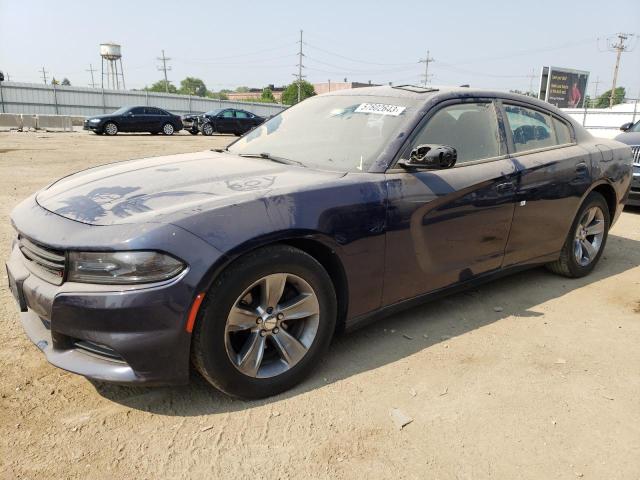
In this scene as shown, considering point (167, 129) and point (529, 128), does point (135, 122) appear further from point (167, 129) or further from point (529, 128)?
point (529, 128)

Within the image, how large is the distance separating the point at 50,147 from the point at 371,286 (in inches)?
605

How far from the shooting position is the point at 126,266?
7.24 ft

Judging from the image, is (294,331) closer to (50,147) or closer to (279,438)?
(279,438)

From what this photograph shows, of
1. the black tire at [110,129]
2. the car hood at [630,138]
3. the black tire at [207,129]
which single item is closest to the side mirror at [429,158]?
the car hood at [630,138]

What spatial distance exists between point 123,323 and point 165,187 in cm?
82

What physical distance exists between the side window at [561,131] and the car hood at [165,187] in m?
2.40

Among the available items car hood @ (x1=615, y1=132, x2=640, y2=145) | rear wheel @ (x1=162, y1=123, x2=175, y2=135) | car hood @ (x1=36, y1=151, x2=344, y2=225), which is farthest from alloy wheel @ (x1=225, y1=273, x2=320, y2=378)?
rear wheel @ (x1=162, y1=123, x2=175, y2=135)

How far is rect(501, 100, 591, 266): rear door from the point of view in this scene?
3.79m

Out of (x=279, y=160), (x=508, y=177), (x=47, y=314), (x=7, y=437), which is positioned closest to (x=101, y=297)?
(x=47, y=314)

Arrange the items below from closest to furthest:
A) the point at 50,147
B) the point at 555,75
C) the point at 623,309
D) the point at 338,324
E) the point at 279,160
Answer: the point at 338,324
the point at 279,160
the point at 623,309
the point at 50,147
the point at 555,75

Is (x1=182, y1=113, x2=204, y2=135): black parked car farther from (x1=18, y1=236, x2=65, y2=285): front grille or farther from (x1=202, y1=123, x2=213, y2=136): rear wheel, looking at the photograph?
(x1=18, y1=236, x2=65, y2=285): front grille

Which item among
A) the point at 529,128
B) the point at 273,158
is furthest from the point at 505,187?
the point at 273,158

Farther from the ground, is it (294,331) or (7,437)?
(294,331)

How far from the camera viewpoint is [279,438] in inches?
92.7
